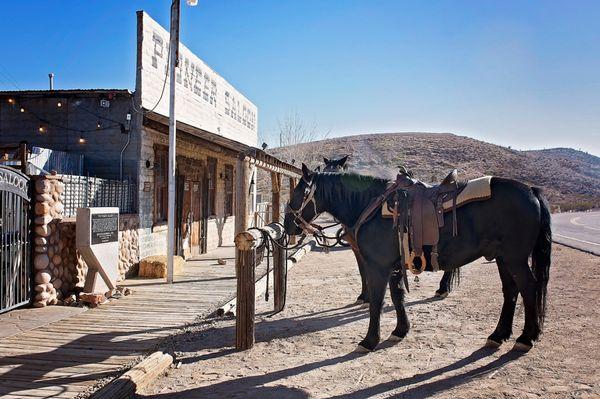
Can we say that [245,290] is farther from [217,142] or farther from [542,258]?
[217,142]

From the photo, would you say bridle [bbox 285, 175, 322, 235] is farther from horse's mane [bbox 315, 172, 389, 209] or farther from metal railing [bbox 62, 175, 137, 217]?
metal railing [bbox 62, 175, 137, 217]

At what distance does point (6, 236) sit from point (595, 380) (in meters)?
6.75

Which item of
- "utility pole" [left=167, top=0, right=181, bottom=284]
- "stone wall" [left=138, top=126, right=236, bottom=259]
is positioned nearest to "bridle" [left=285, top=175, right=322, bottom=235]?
"utility pole" [left=167, top=0, right=181, bottom=284]

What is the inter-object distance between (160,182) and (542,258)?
7725mm

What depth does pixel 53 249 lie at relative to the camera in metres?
6.66

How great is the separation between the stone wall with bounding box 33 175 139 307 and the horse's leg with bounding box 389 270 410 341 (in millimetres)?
4809

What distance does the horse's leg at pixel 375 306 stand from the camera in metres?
4.80

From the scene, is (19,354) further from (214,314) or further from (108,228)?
(108,228)

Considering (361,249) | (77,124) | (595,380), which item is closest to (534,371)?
(595,380)

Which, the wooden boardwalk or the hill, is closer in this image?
the wooden boardwalk

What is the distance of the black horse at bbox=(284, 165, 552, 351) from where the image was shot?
4605 mm

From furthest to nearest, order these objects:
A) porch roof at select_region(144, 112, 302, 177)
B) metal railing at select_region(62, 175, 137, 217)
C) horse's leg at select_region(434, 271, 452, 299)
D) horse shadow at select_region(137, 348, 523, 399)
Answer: porch roof at select_region(144, 112, 302, 177), horse's leg at select_region(434, 271, 452, 299), metal railing at select_region(62, 175, 137, 217), horse shadow at select_region(137, 348, 523, 399)

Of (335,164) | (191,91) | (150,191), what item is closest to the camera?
(335,164)

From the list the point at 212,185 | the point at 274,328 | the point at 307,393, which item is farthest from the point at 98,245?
the point at 212,185
